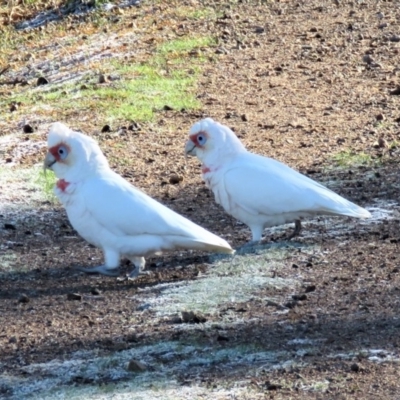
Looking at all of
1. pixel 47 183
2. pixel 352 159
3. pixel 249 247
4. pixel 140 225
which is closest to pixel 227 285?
pixel 140 225

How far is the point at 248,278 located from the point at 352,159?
8.75 feet

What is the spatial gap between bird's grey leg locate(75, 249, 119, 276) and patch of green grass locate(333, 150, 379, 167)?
2634mm

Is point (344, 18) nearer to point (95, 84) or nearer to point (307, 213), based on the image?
point (95, 84)

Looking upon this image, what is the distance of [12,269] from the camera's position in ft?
22.7

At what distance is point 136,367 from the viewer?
5137 mm

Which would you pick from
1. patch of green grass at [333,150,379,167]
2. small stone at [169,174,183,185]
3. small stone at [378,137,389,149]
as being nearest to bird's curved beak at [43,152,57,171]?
small stone at [169,174,183,185]

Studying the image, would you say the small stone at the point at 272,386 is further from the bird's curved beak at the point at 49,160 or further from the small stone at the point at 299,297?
the bird's curved beak at the point at 49,160

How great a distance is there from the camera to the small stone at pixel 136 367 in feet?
16.8

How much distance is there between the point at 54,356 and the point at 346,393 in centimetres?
143

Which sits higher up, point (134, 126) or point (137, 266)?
point (134, 126)

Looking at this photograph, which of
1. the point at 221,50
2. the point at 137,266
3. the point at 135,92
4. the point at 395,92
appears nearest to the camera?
the point at 137,266

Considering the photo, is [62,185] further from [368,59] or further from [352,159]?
[368,59]

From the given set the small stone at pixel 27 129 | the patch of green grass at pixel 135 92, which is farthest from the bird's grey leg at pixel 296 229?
the small stone at pixel 27 129

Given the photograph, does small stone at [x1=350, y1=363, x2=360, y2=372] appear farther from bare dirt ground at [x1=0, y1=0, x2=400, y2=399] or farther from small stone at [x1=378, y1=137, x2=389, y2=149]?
small stone at [x1=378, y1=137, x2=389, y2=149]
